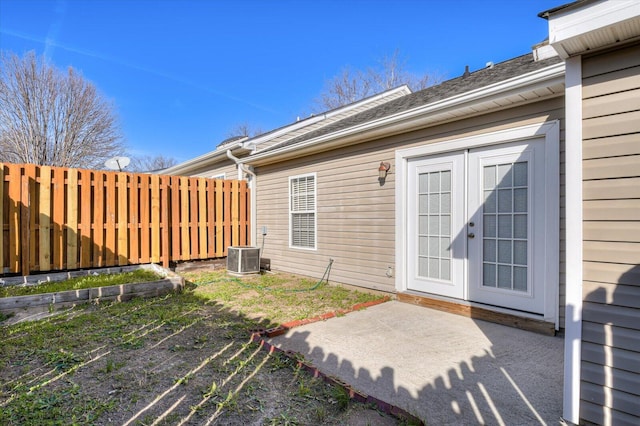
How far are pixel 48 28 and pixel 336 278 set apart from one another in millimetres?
14452

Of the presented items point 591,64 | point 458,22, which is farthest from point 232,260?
point 458,22

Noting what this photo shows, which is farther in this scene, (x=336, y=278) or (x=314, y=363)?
(x=336, y=278)

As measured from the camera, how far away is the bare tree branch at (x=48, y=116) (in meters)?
14.4

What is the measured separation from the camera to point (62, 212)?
19.6 feet

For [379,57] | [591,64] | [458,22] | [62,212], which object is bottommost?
[62,212]

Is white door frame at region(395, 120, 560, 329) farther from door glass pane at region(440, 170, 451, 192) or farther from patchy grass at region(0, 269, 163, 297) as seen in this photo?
patchy grass at region(0, 269, 163, 297)

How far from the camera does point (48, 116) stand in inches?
597

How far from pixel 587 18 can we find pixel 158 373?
3.76m

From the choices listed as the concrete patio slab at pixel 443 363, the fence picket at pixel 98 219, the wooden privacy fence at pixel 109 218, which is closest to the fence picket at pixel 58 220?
the wooden privacy fence at pixel 109 218

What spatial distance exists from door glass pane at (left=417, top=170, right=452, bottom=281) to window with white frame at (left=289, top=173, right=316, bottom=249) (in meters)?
2.37

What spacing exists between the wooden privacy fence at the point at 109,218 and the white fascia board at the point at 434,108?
94.1 inches

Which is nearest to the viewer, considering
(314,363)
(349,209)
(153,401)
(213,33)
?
(153,401)

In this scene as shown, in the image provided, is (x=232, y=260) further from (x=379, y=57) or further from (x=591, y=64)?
(x=379, y=57)

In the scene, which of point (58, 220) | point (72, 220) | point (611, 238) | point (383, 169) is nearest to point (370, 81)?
point (383, 169)
